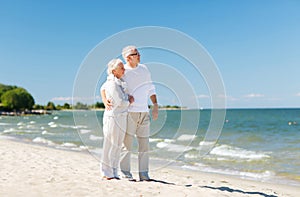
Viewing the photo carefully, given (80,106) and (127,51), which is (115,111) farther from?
(80,106)

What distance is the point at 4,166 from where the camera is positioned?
6273 millimetres

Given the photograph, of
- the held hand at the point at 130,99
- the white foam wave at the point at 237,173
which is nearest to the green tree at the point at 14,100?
the white foam wave at the point at 237,173

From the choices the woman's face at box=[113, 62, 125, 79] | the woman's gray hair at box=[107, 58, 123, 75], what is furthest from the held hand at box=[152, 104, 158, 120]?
the woman's gray hair at box=[107, 58, 123, 75]

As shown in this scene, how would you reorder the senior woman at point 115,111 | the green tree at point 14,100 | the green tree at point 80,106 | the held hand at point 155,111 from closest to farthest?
1. the senior woman at point 115,111
2. the held hand at point 155,111
3. the green tree at point 80,106
4. the green tree at point 14,100

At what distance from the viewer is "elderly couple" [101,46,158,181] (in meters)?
4.43

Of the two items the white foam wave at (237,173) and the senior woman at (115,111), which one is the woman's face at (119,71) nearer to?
the senior woman at (115,111)

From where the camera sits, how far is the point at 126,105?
14.5 ft

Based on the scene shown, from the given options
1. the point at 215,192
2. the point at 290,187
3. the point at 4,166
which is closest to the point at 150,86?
the point at 215,192

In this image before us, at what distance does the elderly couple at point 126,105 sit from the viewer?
4426mm

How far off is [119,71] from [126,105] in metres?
0.49

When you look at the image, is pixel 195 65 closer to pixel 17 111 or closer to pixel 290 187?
pixel 290 187

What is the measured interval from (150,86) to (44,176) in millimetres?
2328

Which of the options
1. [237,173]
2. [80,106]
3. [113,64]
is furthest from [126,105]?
[237,173]

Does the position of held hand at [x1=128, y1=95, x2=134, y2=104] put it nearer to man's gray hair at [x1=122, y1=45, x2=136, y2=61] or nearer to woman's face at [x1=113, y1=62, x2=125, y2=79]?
woman's face at [x1=113, y1=62, x2=125, y2=79]
